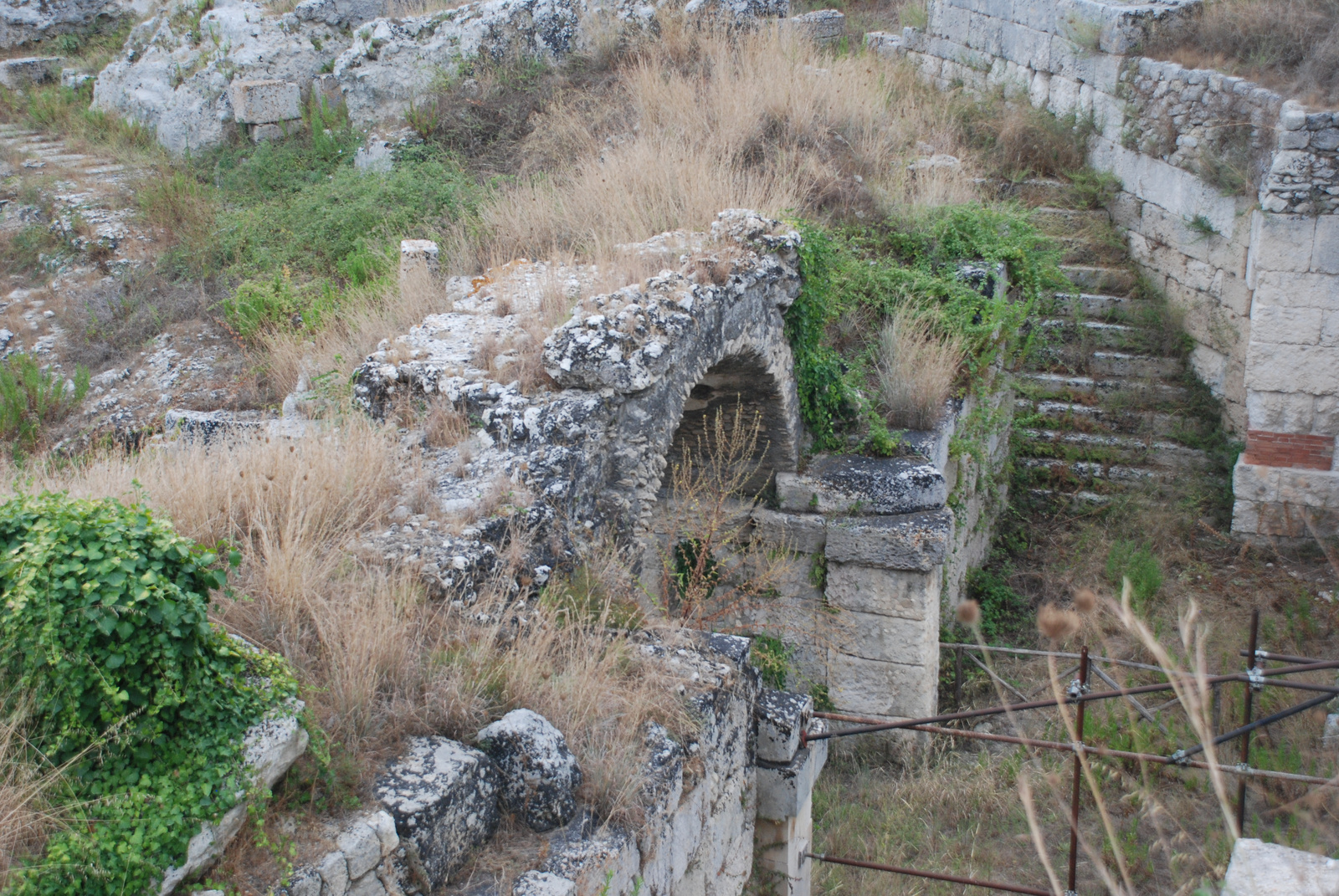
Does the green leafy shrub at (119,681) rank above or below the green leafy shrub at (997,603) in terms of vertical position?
above

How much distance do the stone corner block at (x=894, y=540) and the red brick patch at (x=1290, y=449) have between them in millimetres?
3337

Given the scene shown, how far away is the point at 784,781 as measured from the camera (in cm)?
452

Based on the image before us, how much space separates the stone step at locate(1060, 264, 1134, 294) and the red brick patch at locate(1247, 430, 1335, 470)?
2.55 metres

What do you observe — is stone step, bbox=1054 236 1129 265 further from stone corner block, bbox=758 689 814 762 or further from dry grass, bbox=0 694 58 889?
dry grass, bbox=0 694 58 889

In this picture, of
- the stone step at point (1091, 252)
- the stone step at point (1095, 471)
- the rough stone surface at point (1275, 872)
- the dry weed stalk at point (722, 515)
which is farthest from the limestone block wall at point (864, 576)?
the stone step at point (1091, 252)

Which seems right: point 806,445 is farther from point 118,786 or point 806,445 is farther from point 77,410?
point 77,410

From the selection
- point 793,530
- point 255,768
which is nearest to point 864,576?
point 793,530

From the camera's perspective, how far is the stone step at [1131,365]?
9367 mm

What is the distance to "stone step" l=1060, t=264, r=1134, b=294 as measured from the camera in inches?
390

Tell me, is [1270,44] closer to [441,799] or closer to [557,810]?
[557,810]

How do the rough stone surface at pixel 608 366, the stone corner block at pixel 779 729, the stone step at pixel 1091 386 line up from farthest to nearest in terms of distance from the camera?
the stone step at pixel 1091 386 → the rough stone surface at pixel 608 366 → the stone corner block at pixel 779 729

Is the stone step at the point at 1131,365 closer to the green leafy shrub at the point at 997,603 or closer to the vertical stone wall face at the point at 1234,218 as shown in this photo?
the vertical stone wall face at the point at 1234,218

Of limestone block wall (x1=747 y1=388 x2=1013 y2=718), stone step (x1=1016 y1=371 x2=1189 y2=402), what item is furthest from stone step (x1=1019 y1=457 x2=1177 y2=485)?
limestone block wall (x1=747 y1=388 x2=1013 y2=718)

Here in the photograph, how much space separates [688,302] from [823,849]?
10.9ft
